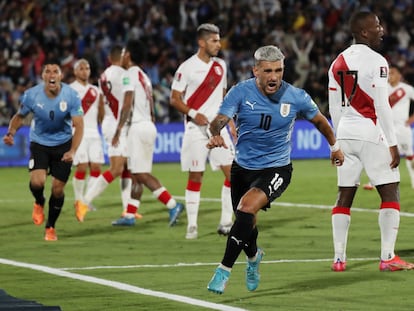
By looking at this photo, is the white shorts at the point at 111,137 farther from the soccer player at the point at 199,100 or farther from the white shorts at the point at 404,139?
the white shorts at the point at 404,139

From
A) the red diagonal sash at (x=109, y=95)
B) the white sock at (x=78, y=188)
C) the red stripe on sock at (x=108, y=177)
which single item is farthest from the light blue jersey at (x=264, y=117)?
the white sock at (x=78, y=188)

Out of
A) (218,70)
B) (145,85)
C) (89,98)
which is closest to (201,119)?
(218,70)

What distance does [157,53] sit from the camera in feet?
110

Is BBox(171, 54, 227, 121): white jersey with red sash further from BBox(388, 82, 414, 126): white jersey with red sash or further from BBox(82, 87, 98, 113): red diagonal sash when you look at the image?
BBox(388, 82, 414, 126): white jersey with red sash

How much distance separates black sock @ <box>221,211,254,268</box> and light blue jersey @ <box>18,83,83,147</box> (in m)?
5.46

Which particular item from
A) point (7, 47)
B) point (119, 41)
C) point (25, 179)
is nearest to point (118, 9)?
point (119, 41)

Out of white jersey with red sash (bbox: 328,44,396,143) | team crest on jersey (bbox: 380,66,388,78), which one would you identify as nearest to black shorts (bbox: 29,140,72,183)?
white jersey with red sash (bbox: 328,44,396,143)

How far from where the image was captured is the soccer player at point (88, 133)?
18.6 metres

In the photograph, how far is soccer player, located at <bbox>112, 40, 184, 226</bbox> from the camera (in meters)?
15.9

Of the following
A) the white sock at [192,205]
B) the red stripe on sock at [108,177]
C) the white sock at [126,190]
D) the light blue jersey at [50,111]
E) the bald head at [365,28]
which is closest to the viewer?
the bald head at [365,28]

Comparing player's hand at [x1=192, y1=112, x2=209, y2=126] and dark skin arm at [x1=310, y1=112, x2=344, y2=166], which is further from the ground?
dark skin arm at [x1=310, y1=112, x2=344, y2=166]

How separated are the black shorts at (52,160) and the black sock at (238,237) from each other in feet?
17.5

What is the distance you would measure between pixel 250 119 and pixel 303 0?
27507 mm

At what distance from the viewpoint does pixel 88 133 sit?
62.6 ft
